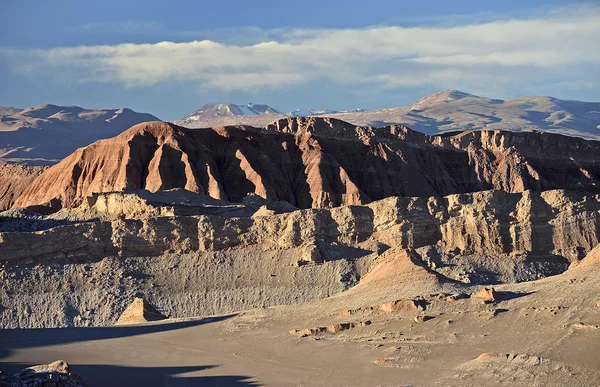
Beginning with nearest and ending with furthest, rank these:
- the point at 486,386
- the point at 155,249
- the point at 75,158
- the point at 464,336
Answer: the point at 486,386 → the point at 464,336 → the point at 155,249 → the point at 75,158

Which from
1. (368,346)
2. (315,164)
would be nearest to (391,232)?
(368,346)

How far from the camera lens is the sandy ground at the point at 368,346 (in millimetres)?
35562

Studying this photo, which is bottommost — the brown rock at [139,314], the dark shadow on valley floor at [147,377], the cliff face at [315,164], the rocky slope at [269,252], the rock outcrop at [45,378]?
the dark shadow on valley floor at [147,377]

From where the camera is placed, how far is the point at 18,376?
1190 inches

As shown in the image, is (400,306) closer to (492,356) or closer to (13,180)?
(492,356)

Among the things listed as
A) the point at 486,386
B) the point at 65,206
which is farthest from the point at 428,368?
the point at 65,206

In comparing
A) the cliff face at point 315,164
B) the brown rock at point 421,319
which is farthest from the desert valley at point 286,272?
the cliff face at point 315,164

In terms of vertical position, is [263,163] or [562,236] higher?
[263,163]

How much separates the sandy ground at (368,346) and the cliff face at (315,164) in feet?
176

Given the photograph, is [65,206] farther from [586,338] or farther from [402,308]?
[586,338]

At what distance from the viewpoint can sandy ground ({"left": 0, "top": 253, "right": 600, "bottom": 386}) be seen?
3556cm

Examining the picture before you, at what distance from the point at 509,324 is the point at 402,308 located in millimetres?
4775

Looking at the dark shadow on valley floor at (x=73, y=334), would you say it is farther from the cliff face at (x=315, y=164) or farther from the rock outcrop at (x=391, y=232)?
the cliff face at (x=315, y=164)

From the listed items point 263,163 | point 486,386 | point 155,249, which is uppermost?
point 263,163
